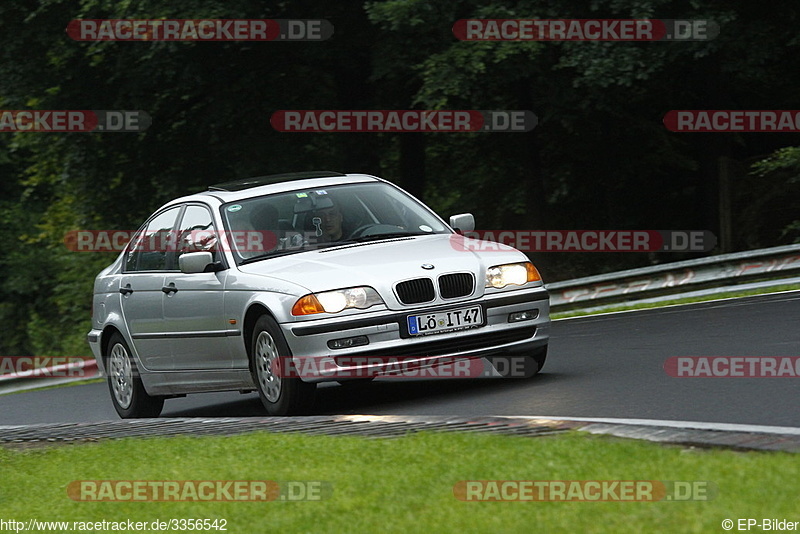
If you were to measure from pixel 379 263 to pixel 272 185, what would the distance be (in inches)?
67.9

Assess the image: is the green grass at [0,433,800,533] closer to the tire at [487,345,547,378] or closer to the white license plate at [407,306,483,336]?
the white license plate at [407,306,483,336]

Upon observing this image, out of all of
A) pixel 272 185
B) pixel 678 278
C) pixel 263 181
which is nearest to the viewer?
pixel 272 185

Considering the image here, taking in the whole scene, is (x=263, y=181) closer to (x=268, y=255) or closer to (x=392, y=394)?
(x=268, y=255)

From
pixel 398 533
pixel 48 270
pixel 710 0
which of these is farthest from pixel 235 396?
pixel 48 270

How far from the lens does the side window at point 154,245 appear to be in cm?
1127

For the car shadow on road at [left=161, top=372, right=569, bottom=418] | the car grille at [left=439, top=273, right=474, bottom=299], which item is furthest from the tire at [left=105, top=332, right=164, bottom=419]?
the car grille at [left=439, top=273, right=474, bottom=299]

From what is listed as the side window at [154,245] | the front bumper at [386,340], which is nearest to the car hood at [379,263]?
the front bumper at [386,340]

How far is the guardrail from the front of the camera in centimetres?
1673

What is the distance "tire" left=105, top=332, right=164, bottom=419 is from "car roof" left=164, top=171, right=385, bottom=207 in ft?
4.70

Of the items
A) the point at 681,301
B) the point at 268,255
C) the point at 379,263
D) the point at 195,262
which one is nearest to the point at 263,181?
the point at 268,255

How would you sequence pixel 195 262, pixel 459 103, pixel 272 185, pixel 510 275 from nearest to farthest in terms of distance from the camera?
pixel 510 275 < pixel 195 262 < pixel 272 185 < pixel 459 103

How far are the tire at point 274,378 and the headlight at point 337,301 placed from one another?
26 centimetres

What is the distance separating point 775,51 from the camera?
2177cm

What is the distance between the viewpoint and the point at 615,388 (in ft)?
30.5
